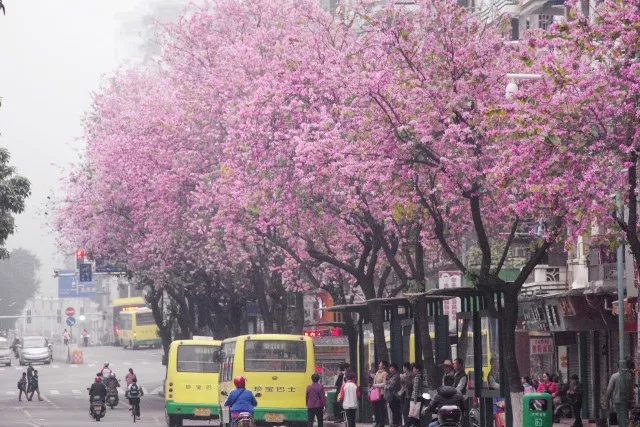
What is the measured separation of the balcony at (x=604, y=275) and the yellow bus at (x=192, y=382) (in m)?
10.3

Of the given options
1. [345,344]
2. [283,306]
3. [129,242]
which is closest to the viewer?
[345,344]

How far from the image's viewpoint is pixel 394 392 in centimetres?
4006

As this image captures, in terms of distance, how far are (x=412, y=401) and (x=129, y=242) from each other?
1005 inches

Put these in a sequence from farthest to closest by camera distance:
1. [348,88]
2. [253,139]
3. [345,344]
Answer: [345,344] → [253,139] → [348,88]

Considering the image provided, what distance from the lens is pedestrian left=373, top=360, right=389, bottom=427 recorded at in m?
41.0

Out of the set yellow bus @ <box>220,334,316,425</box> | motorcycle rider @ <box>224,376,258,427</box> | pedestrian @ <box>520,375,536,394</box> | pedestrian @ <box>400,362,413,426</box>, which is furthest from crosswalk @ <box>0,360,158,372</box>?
motorcycle rider @ <box>224,376,258,427</box>

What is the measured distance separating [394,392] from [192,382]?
897 cm

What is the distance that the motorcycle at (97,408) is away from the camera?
172 feet

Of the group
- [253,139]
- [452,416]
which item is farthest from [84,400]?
[452,416]

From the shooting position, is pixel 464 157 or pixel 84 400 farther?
pixel 84 400

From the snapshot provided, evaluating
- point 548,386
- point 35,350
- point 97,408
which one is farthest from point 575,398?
point 35,350

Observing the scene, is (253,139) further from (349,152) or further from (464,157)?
(464,157)

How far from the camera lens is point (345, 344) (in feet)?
165

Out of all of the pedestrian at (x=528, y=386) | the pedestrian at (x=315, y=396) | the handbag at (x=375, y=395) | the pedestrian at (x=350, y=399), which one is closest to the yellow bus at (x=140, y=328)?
the pedestrian at (x=350, y=399)
